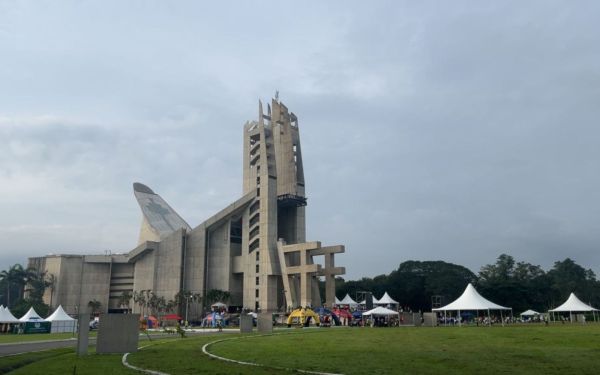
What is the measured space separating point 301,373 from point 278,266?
68.9 m

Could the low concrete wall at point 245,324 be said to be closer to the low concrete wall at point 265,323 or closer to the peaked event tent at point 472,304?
the low concrete wall at point 265,323

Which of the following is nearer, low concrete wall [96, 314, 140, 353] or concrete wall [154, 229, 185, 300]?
low concrete wall [96, 314, 140, 353]

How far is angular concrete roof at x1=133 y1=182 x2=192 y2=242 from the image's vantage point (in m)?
93.6

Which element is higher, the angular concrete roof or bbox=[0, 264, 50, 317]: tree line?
the angular concrete roof

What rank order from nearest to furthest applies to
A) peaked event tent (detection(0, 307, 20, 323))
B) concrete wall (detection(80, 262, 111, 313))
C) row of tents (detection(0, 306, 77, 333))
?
peaked event tent (detection(0, 307, 20, 323)) < row of tents (detection(0, 306, 77, 333)) < concrete wall (detection(80, 262, 111, 313))

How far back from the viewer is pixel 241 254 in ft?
290

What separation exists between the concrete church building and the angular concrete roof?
547mm

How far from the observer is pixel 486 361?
15.5 metres

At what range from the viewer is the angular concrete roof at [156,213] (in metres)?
93.6

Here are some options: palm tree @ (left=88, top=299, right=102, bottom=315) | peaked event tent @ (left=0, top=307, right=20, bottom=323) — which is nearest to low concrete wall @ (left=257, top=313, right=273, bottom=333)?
peaked event tent @ (left=0, top=307, right=20, bottom=323)

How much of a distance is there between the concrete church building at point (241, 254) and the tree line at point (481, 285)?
25.7 meters

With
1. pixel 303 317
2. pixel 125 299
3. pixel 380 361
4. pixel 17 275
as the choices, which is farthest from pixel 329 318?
pixel 17 275

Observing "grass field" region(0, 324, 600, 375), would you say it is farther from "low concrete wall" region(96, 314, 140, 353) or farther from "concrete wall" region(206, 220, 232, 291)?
"concrete wall" region(206, 220, 232, 291)

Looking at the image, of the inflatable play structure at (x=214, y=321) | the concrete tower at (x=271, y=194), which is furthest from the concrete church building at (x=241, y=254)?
the inflatable play structure at (x=214, y=321)
